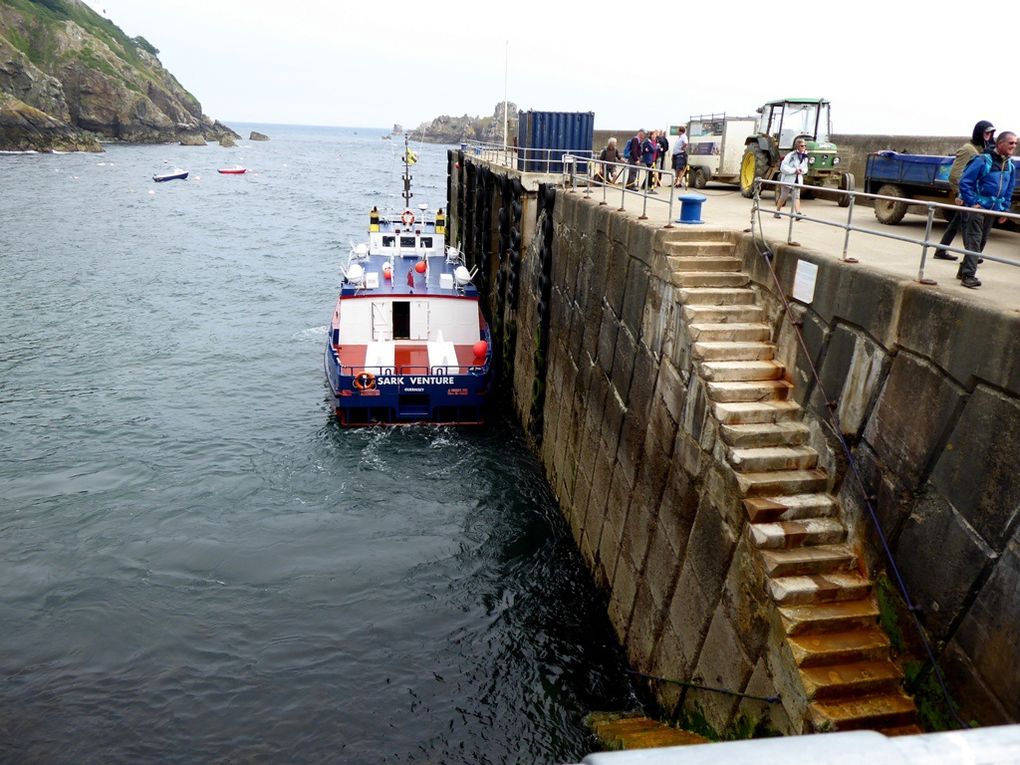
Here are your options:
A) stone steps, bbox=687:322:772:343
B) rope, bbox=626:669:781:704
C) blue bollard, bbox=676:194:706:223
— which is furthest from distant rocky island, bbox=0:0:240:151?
rope, bbox=626:669:781:704

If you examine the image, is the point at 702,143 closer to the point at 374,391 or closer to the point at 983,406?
the point at 374,391

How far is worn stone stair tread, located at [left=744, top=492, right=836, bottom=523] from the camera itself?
704 centimetres

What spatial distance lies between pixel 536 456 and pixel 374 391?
396 cm

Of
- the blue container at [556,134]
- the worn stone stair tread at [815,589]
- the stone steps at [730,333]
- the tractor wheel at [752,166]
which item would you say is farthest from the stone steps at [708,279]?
the blue container at [556,134]

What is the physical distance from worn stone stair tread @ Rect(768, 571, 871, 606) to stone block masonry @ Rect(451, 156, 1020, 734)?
0.06 ft

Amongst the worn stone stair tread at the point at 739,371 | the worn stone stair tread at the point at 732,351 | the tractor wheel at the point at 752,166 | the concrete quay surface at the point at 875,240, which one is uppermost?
the tractor wheel at the point at 752,166

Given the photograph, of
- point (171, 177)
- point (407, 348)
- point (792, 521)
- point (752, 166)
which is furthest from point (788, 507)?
point (171, 177)

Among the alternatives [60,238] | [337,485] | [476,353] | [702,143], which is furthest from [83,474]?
[60,238]

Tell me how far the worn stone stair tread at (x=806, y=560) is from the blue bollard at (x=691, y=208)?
5.41m

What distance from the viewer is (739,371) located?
8273 mm

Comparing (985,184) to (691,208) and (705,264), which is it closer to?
(705,264)

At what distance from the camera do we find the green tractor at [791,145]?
53.4ft

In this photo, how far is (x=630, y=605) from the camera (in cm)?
991

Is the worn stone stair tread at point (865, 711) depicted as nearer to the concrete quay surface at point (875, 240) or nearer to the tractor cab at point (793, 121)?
the concrete quay surface at point (875, 240)
